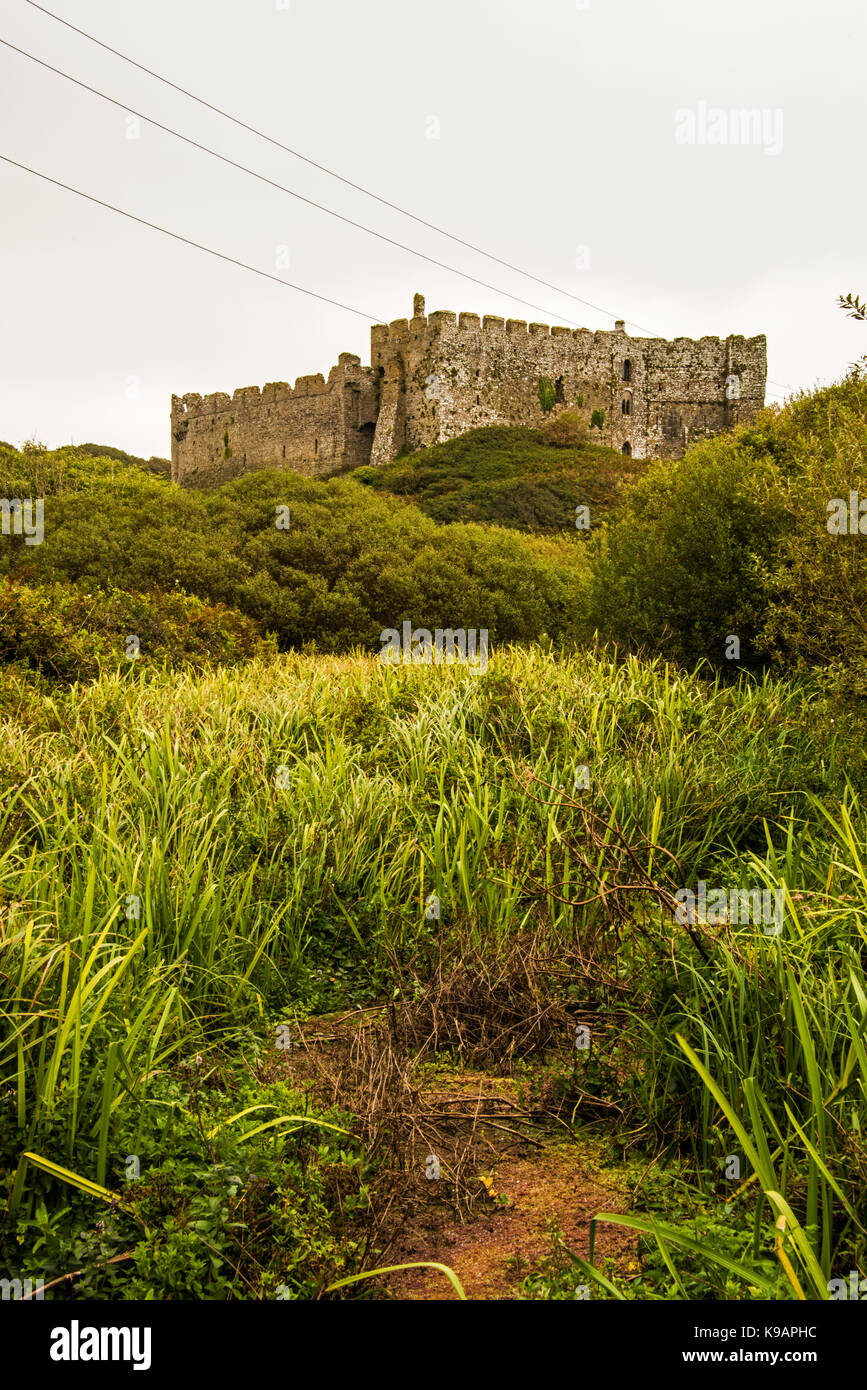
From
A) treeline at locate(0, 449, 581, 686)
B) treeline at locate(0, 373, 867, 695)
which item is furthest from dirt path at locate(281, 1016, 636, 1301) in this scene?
treeline at locate(0, 449, 581, 686)

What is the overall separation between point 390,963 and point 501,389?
4128cm

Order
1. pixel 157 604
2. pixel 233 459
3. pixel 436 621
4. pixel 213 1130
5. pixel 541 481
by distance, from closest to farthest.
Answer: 1. pixel 213 1130
2. pixel 157 604
3. pixel 436 621
4. pixel 541 481
5. pixel 233 459

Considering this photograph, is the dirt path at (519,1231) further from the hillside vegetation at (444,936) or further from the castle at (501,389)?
the castle at (501,389)

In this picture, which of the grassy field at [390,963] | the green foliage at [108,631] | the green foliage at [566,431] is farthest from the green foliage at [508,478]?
the grassy field at [390,963]

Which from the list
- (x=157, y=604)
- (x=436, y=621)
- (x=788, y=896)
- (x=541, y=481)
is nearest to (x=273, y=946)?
(x=788, y=896)

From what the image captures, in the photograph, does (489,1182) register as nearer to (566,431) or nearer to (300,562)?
(300,562)

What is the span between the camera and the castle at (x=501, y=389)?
43.3 m

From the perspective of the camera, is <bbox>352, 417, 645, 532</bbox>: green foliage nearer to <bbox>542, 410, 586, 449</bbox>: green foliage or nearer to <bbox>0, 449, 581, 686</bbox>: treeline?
<bbox>542, 410, 586, 449</bbox>: green foliage

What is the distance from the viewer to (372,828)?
5.86m

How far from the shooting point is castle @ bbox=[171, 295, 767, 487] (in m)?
→ 43.3

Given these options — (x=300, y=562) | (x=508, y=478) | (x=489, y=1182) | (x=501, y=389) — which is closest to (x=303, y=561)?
(x=300, y=562)

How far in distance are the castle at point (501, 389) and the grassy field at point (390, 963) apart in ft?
122
